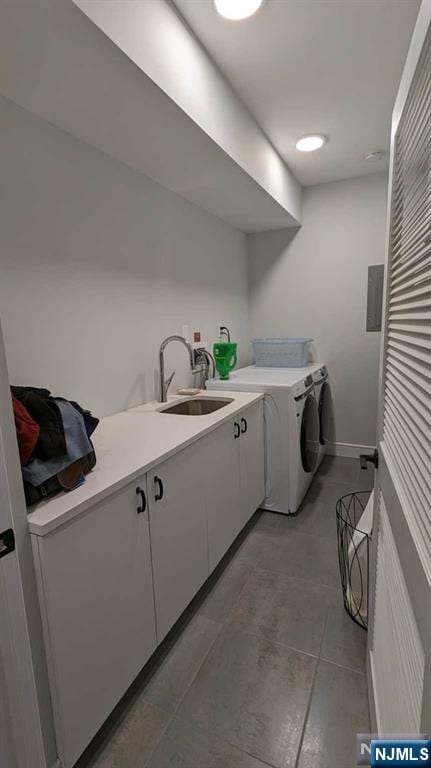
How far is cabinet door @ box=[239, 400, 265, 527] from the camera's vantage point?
2.15 m

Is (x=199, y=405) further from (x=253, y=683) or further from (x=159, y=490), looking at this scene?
(x=253, y=683)

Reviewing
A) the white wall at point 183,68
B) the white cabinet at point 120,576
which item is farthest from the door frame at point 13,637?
the white wall at point 183,68

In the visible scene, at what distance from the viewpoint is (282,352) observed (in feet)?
10.7

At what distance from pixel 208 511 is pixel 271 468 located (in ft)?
2.93

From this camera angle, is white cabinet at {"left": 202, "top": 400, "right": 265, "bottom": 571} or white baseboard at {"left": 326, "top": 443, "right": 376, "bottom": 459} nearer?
white cabinet at {"left": 202, "top": 400, "right": 265, "bottom": 571}

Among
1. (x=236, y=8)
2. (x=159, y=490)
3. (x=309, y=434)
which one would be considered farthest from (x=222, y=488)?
(x=236, y=8)

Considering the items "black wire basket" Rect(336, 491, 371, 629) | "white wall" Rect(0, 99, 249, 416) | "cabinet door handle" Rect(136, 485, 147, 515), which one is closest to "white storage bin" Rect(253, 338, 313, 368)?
"white wall" Rect(0, 99, 249, 416)

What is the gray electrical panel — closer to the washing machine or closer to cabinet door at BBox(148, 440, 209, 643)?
the washing machine

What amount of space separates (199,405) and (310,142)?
1.98 metres

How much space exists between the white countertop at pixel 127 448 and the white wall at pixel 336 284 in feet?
5.22

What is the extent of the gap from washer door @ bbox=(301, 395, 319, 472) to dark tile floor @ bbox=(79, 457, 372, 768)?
0.73 meters

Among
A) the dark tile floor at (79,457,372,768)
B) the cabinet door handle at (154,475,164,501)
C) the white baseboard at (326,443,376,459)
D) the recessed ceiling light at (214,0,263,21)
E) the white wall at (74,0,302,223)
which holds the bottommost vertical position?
the dark tile floor at (79,457,372,768)

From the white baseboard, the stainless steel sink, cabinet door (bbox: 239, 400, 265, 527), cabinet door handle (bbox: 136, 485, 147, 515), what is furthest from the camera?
the white baseboard

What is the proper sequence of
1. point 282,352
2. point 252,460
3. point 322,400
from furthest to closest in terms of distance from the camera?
1. point 322,400
2. point 282,352
3. point 252,460
